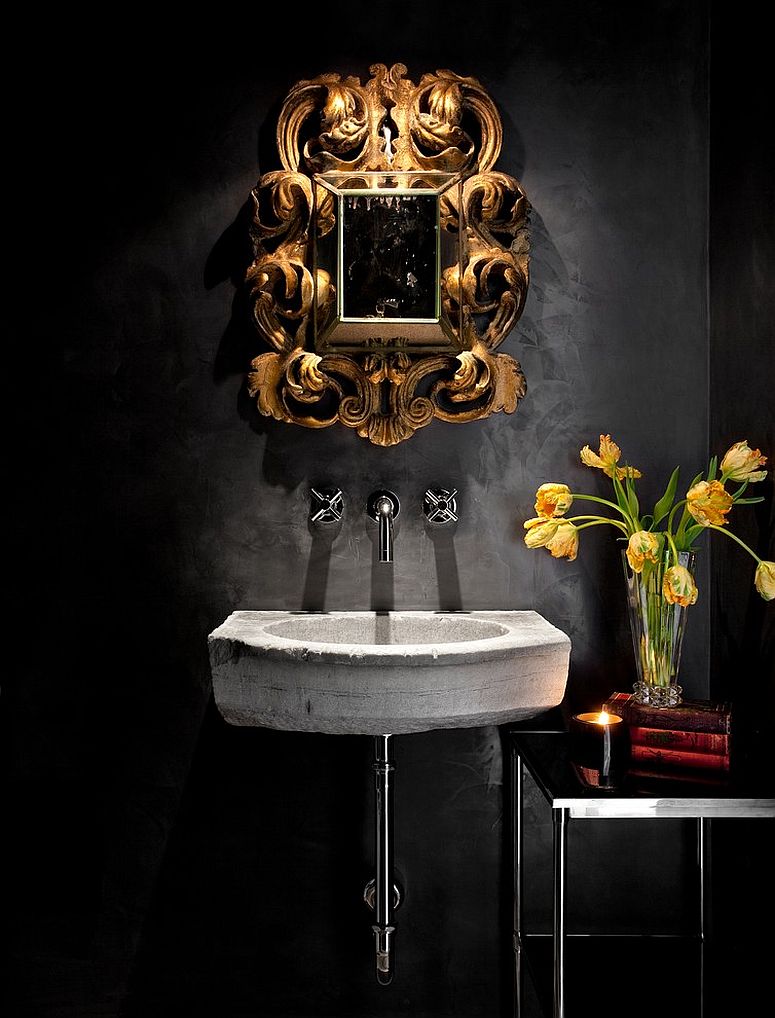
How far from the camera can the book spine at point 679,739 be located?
142 cm

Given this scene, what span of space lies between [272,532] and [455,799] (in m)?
0.67

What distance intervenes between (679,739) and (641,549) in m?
0.31

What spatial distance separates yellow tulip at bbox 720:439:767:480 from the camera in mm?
1522

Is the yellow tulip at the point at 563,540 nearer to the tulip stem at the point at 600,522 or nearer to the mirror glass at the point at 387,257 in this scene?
the tulip stem at the point at 600,522

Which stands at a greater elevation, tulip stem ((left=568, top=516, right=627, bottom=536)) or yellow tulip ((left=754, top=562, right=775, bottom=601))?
tulip stem ((left=568, top=516, right=627, bottom=536))

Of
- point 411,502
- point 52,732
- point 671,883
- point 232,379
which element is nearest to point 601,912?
point 671,883

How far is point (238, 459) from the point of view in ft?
6.17

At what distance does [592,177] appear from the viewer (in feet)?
6.17

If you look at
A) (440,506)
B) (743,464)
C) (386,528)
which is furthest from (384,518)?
(743,464)

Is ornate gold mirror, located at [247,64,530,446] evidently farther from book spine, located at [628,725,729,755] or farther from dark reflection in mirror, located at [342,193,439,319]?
book spine, located at [628,725,729,755]

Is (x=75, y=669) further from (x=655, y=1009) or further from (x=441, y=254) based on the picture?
(x=655, y=1009)

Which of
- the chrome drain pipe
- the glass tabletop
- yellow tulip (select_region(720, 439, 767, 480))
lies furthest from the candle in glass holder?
yellow tulip (select_region(720, 439, 767, 480))

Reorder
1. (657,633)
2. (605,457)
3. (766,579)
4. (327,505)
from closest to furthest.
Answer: (766,579)
(657,633)
(605,457)
(327,505)

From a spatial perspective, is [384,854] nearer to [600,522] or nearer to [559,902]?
[559,902]
